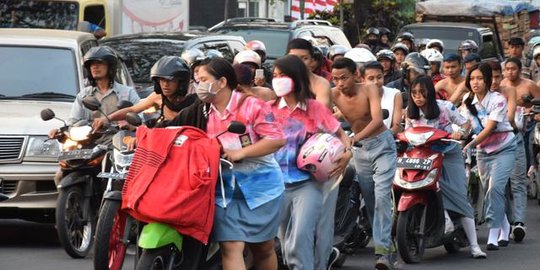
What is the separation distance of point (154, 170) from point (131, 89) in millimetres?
4632

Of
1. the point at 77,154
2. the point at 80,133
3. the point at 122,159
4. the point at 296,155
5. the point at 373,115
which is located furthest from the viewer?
the point at 80,133

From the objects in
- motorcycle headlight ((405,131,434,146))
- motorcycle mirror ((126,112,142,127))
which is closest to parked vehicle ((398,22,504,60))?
motorcycle headlight ((405,131,434,146))

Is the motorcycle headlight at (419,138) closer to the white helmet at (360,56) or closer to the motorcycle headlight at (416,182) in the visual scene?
the motorcycle headlight at (416,182)

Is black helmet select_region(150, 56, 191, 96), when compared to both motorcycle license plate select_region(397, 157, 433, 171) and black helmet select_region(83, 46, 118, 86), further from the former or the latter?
motorcycle license plate select_region(397, 157, 433, 171)

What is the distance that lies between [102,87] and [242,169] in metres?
4.26

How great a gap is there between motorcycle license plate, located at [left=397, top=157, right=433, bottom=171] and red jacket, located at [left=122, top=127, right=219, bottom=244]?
4.14 meters

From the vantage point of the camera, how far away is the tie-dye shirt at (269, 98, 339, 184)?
379 inches

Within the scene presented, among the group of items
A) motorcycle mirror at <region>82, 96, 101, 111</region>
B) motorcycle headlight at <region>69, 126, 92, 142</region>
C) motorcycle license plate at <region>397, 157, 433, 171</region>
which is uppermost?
motorcycle mirror at <region>82, 96, 101, 111</region>

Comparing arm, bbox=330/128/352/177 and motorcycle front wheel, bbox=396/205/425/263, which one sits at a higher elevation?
arm, bbox=330/128/352/177

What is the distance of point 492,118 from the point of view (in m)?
13.3

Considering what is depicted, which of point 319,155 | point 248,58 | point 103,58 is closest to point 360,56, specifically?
point 248,58

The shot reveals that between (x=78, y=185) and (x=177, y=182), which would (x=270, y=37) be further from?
(x=177, y=182)

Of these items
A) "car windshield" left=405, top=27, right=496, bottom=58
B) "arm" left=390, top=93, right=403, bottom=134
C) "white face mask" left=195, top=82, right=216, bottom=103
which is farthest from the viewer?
"car windshield" left=405, top=27, right=496, bottom=58

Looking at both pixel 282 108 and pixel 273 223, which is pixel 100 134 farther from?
pixel 273 223
